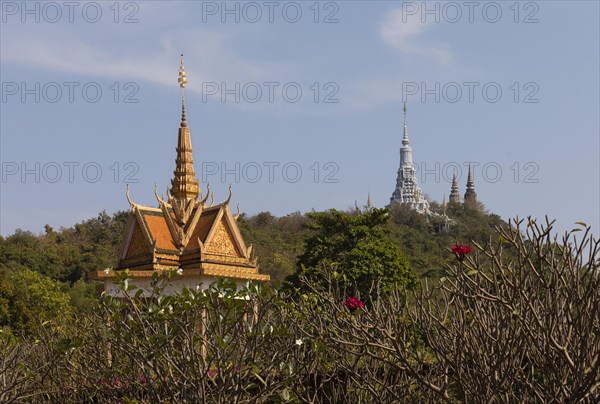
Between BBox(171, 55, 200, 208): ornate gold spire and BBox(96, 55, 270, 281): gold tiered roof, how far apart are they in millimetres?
27

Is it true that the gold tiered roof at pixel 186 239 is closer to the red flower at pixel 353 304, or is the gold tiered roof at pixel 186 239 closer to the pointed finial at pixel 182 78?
the pointed finial at pixel 182 78

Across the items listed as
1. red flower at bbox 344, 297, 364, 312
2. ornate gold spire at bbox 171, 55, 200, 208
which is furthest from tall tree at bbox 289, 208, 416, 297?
red flower at bbox 344, 297, 364, 312

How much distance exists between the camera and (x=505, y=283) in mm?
5246

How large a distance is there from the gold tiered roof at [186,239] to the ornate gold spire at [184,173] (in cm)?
3

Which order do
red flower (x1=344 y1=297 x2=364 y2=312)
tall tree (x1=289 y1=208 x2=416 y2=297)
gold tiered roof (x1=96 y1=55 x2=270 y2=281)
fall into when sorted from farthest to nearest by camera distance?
1. tall tree (x1=289 y1=208 x2=416 y2=297)
2. gold tiered roof (x1=96 y1=55 x2=270 y2=281)
3. red flower (x1=344 y1=297 x2=364 y2=312)

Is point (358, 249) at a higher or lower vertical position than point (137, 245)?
lower

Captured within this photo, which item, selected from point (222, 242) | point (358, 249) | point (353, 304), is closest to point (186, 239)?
point (222, 242)

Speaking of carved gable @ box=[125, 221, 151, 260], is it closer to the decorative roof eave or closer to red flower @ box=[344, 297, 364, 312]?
the decorative roof eave

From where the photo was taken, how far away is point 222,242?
77.7 feet

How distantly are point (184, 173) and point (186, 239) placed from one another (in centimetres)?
226

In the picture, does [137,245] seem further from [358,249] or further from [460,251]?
[460,251]

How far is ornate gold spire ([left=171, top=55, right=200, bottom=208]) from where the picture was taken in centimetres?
2484

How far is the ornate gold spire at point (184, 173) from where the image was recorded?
81.5 feet

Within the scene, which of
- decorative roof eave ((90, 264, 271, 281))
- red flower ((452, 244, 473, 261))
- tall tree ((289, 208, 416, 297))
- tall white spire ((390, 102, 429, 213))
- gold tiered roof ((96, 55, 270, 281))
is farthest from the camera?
tall white spire ((390, 102, 429, 213))
